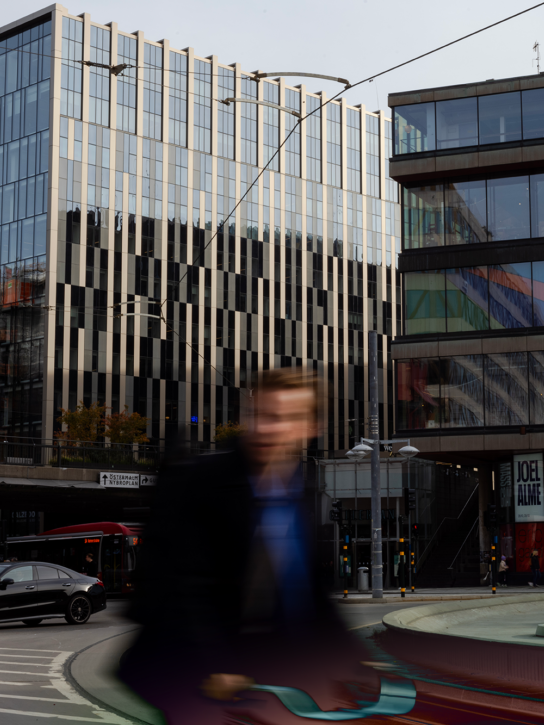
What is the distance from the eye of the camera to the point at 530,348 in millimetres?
37281

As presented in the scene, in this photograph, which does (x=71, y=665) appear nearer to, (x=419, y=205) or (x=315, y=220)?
(x=419, y=205)

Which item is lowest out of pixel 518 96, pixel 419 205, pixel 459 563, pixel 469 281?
pixel 459 563

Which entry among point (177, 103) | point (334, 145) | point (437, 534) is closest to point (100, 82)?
point (177, 103)

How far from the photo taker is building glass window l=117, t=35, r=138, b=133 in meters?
65.9

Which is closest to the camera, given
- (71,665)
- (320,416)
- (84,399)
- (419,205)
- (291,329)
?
(320,416)

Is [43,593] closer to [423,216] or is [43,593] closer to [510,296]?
[510,296]

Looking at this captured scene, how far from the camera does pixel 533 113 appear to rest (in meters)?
38.5

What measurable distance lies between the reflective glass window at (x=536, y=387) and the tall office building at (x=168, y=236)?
77.9 feet

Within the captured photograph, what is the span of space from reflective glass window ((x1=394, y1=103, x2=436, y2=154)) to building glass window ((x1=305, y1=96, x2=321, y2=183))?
3609 cm

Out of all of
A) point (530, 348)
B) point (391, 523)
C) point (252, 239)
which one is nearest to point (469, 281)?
point (530, 348)

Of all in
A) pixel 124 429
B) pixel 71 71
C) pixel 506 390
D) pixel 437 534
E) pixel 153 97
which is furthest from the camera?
pixel 153 97

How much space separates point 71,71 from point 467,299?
119 ft

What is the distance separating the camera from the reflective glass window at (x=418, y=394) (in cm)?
3812

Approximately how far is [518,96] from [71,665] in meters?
Result: 31.9
